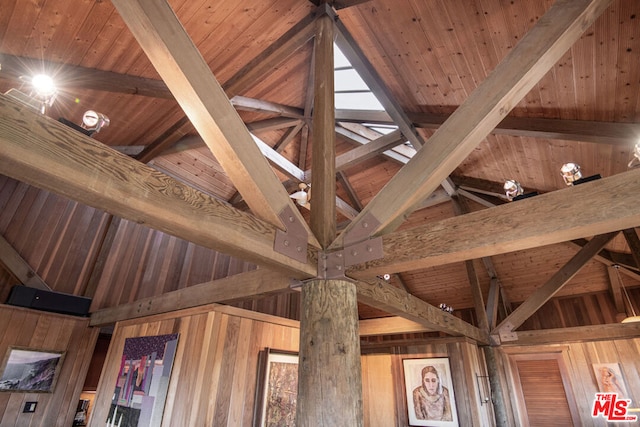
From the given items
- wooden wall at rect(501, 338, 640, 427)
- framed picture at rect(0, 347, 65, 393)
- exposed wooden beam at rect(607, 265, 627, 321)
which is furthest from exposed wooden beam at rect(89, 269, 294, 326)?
exposed wooden beam at rect(607, 265, 627, 321)

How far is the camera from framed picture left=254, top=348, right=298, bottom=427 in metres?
3.34

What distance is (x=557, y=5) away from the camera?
1835mm

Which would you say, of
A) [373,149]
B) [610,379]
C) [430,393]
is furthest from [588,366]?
[373,149]

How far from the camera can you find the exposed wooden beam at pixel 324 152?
2238mm

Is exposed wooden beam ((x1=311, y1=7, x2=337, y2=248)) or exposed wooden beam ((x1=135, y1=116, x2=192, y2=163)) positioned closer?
Result: exposed wooden beam ((x1=311, y1=7, x2=337, y2=248))

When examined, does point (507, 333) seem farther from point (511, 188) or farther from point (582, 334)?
point (511, 188)

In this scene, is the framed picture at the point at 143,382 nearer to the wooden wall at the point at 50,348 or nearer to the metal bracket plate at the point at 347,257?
the wooden wall at the point at 50,348

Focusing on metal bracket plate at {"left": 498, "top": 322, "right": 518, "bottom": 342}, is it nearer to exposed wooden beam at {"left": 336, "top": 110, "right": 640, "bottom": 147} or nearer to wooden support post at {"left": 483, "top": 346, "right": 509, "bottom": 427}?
wooden support post at {"left": 483, "top": 346, "right": 509, "bottom": 427}

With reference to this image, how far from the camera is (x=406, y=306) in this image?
3201 millimetres

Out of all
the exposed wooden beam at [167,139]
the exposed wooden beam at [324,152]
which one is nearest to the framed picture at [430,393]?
the exposed wooden beam at [324,152]

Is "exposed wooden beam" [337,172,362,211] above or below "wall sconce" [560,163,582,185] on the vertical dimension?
above

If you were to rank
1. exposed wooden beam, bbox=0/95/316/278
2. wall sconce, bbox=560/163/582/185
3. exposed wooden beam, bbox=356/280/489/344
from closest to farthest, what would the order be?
exposed wooden beam, bbox=0/95/316/278 → exposed wooden beam, bbox=356/280/489/344 → wall sconce, bbox=560/163/582/185

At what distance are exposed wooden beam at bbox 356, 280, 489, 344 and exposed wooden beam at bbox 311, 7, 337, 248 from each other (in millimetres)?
486

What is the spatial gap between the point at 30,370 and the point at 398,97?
17.8 ft
